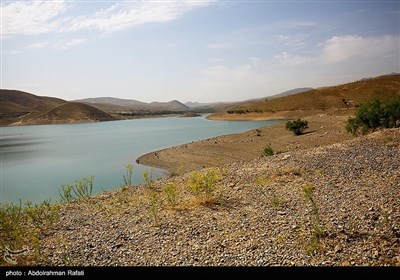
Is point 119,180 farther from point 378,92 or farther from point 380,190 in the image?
point 378,92

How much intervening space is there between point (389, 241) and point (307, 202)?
3.30 meters

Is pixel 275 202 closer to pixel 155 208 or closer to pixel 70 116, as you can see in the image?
pixel 155 208

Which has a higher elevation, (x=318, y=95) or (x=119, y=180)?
(x=318, y=95)

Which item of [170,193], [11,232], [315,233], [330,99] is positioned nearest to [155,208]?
[170,193]

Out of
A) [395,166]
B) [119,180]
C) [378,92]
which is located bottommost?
[119,180]

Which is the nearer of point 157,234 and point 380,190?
point 157,234

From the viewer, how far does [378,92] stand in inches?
2982

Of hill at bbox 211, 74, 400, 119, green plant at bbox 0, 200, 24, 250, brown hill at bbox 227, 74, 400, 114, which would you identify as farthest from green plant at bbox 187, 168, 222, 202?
brown hill at bbox 227, 74, 400, 114

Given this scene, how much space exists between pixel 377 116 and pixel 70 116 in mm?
127424

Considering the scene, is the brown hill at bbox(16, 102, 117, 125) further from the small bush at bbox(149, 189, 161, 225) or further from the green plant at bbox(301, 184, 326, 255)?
the green plant at bbox(301, 184, 326, 255)

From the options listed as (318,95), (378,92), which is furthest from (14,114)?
(378,92)

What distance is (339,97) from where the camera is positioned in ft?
258

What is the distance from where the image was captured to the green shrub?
23328mm

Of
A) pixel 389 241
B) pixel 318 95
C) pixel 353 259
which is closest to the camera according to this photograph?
pixel 353 259
